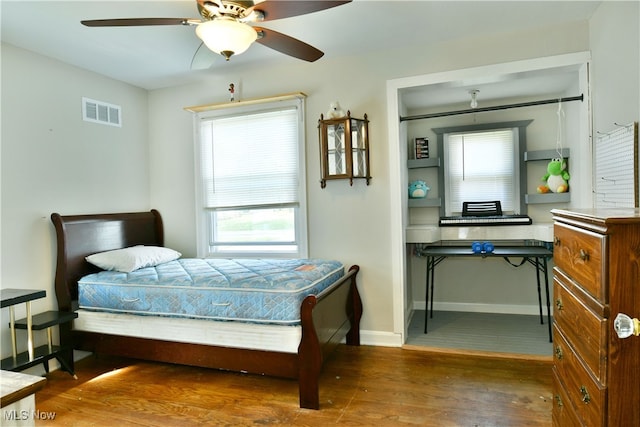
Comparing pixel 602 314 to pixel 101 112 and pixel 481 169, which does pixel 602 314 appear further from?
pixel 101 112

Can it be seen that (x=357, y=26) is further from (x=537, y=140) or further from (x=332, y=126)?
(x=537, y=140)

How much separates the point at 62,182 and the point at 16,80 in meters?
0.80

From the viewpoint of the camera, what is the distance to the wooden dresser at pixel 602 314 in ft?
3.27

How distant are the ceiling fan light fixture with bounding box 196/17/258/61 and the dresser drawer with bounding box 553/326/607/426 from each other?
193 cm

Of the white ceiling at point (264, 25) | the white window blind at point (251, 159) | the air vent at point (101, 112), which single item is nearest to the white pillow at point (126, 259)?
the white window blind at point (251, 159)

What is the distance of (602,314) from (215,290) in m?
2.12

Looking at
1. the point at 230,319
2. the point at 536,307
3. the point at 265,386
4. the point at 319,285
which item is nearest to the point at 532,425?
the point at 319,285

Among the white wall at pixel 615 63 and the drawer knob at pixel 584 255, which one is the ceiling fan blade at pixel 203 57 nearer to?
the drawer knob at pixel 584 255

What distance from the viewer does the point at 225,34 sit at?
1836 mm

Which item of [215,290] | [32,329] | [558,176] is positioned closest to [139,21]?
[215,290]

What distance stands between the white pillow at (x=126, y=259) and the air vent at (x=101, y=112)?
120 cm

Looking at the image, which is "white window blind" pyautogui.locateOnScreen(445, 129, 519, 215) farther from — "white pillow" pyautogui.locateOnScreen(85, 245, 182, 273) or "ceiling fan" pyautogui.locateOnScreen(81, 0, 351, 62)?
"white pillow" pyautogui.locateOnScreen(85, 245, 182, 273)

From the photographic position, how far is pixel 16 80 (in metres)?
2.80

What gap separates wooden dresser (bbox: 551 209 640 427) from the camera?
997 mm
